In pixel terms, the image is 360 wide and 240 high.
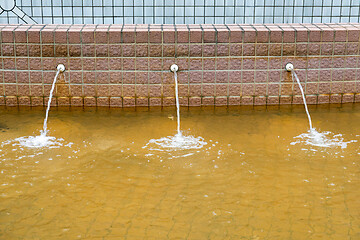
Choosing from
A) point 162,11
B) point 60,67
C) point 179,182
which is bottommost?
point 179,182

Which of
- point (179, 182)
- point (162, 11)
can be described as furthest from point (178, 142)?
point (162, 11)

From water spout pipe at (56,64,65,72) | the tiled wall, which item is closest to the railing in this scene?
the tiled wall

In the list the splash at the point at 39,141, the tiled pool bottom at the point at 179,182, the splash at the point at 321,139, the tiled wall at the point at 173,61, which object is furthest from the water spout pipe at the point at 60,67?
the splash at the point at 321,139

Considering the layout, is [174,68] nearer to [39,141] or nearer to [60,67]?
[60,67]

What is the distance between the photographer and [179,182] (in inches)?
140

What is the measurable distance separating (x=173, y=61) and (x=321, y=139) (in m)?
1.86

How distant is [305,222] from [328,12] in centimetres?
483

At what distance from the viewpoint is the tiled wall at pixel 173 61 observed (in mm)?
5305

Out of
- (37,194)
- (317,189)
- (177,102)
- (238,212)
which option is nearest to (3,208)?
(37,194)

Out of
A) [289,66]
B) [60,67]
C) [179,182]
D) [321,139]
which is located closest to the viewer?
[179,182]

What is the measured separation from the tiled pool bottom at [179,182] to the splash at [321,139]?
9cm

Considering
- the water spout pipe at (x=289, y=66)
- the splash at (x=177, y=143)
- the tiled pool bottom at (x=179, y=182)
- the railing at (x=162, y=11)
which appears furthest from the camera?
the railing at (x=162, y=11)

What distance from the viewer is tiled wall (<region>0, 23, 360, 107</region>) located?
5305 mm

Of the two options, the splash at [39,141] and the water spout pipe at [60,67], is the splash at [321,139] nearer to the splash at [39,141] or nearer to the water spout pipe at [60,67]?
the splash at [39,141]
